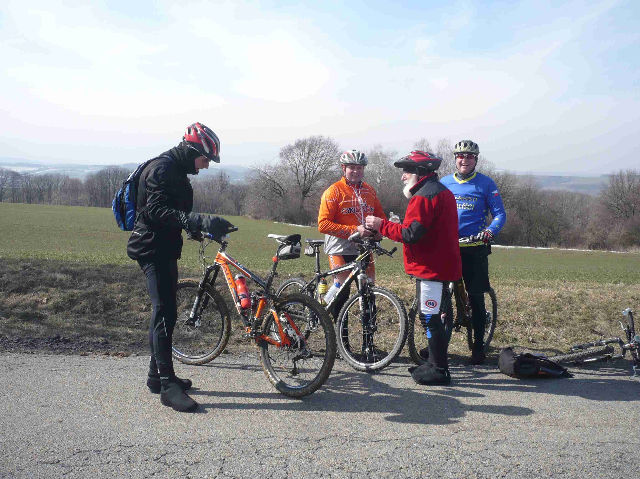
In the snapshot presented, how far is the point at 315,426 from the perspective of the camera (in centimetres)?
375

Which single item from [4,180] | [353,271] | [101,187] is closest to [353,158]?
[353,271]

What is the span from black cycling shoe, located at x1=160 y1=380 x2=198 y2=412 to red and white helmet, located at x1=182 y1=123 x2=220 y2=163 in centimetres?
193

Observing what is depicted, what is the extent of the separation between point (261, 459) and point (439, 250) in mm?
2541

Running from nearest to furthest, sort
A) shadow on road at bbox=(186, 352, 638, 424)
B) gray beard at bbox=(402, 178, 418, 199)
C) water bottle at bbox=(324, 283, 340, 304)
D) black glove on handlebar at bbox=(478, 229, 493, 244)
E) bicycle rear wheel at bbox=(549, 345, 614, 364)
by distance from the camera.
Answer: shadow on road at bbox=(186, 352, 638, 424) → gray beard at bbox=(402, 178, 418, 199) → bicycle rear wheel at bbox=(549, 345, 614, 364) → black glove on handlebar at bbox=(478, 229, 493, 244) → water bottle at bbox=(324, 283, 340, 304)

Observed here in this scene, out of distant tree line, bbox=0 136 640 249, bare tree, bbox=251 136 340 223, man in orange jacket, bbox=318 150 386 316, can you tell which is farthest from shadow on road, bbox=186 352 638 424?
bare tree, bbox=251 136 340 223

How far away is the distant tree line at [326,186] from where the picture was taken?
64.2 m

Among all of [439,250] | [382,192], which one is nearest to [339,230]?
[439,250]

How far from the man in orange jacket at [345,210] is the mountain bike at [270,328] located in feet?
1.53

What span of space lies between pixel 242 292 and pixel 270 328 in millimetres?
562

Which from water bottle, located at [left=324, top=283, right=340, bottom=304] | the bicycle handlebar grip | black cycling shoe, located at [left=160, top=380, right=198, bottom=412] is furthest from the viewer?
water bottle, located at [left=324, top=283, right=340, bottom=304]

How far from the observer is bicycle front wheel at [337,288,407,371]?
525 centimetres

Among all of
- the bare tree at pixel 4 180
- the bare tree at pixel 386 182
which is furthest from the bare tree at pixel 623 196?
the bare tree at pixel 4 180

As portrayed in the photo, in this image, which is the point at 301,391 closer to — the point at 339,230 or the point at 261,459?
the point at 261,459

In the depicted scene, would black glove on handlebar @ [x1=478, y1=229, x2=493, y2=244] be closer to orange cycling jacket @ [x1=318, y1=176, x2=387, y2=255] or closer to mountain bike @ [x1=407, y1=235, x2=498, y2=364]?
mountain bike @ [x1=407, y1=235, x2=498, y2=364]
